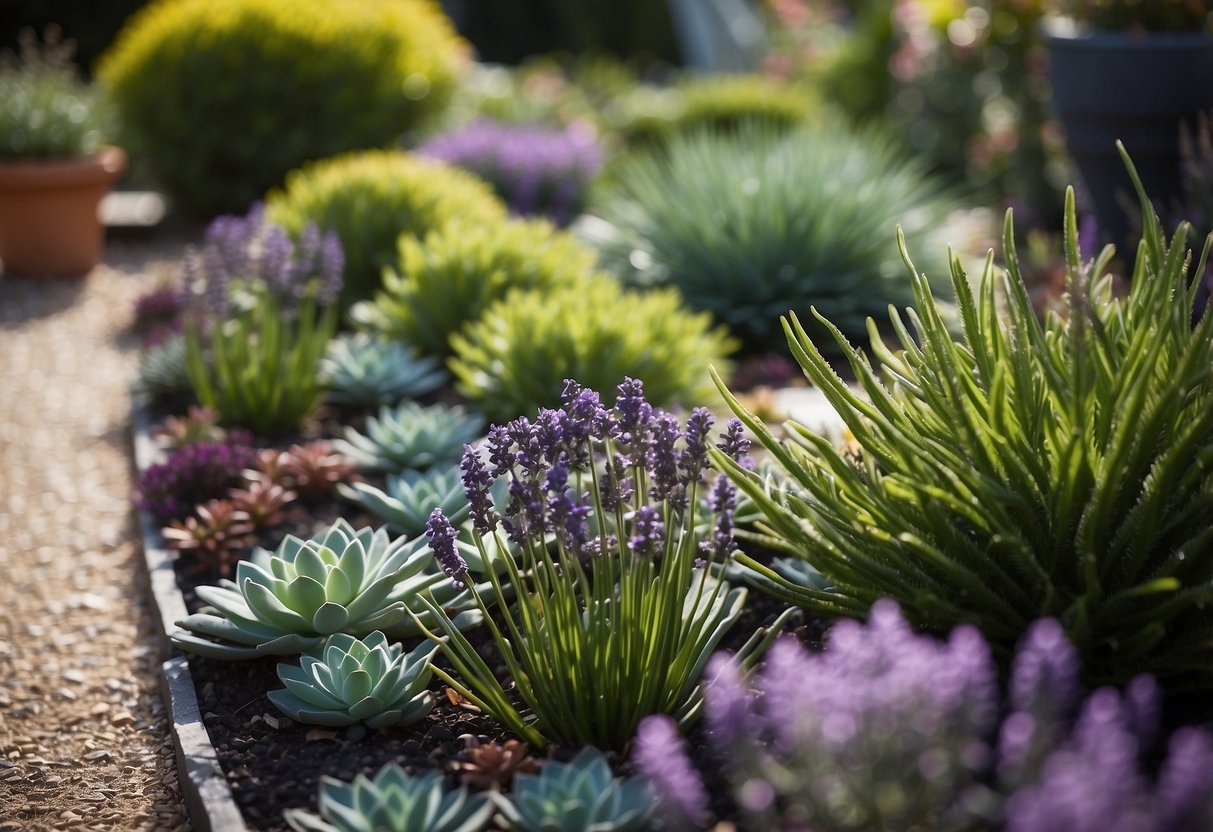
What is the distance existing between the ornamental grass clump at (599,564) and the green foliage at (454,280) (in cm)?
262

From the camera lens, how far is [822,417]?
13.5ft

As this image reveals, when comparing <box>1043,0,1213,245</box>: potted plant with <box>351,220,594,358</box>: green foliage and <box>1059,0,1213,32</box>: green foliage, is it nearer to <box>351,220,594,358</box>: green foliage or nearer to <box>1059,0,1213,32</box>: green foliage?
<box>1059,0,1213,32</box>: green foliage

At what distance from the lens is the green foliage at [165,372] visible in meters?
5.06

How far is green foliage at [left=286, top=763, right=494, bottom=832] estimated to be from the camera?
217 cm

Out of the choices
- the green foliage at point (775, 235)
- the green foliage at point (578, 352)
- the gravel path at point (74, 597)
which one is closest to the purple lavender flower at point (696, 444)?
the gravel path at point (74, 597)

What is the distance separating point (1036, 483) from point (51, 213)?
6.50 metres

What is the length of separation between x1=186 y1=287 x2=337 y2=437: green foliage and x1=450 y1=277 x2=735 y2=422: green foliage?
557 millimetres

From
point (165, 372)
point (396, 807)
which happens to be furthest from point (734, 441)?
point (165, 372)

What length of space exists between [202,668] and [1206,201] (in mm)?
4112

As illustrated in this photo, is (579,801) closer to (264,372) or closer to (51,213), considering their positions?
(264,372)

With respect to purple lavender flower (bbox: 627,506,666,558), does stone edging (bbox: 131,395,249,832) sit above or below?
below

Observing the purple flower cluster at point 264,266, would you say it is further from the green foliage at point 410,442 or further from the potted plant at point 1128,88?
the potted plant at point 1128,88

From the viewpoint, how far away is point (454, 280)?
16.9 ft

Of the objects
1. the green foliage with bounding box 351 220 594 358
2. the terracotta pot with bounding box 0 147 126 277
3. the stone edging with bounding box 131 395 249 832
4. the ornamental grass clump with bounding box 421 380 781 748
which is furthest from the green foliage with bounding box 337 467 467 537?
the terracotta pot with bounding box 0 147 126 277
